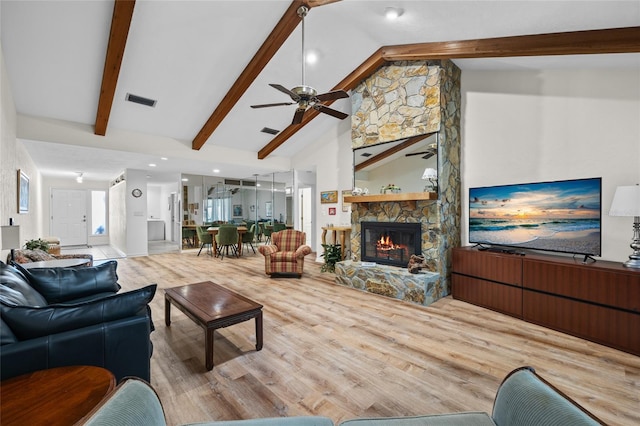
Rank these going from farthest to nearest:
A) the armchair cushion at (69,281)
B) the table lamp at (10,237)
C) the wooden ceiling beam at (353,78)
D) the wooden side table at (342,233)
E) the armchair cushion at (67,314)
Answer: the wooden side table at (342,233), the wooden ceiling beam at (353,78), the table lamp at (10,237), the armchair cushion at (69,281), the armchair cushion at (67,314)

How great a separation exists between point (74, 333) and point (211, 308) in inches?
44.1

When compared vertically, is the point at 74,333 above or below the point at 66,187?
below

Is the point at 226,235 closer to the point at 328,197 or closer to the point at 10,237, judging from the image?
the point at 328,197

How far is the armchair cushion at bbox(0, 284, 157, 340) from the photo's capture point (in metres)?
1.32

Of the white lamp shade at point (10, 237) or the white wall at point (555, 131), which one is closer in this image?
the white lamp shade at point (10, 237)

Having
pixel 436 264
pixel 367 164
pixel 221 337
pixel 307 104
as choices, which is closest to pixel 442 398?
pixel 221 337

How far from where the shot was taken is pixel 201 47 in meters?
3.83

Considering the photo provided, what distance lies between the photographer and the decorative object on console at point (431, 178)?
4007 mm

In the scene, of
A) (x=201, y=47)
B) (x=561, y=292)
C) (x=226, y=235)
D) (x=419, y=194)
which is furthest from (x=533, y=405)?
(x=226, y=235)

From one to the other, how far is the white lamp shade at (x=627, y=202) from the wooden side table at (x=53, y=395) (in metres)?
4.00

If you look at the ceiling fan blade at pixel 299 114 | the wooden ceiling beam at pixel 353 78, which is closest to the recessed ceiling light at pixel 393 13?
the wooden ceiling beam at pixel 353 78

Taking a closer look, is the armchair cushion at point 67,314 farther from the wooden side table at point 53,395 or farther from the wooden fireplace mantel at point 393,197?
the wooden fireplace mantel at point 393,197

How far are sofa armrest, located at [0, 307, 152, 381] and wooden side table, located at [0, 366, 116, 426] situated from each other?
0.07m

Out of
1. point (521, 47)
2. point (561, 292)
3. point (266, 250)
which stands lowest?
point (561, 292)
